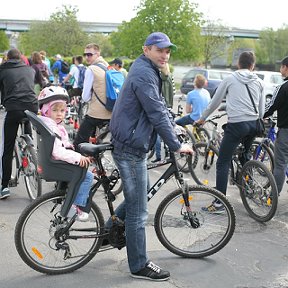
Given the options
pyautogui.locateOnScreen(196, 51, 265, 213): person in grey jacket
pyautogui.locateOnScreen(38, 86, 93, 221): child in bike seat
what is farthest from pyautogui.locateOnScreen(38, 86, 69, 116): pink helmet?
pyautogui.locateOnScreen(196, 51, 265, 213): person in grey jacket

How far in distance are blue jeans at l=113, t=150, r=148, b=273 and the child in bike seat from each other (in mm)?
300

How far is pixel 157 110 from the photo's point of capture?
3.76m

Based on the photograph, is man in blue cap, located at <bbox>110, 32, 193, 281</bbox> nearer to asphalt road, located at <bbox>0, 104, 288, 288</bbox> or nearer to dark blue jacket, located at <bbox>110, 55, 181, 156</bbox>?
dark blue jacket, located at <bbox>110, 55, 181, 156</bbox>

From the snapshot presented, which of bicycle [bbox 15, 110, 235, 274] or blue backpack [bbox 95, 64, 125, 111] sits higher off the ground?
blue backpack [bbox 95, 64, 125, 111]

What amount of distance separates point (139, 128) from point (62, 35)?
154 feet

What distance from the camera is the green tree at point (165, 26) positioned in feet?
109

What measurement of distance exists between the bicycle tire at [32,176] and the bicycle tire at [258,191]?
2418mm

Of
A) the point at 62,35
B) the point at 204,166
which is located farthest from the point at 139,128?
the point at 62,35

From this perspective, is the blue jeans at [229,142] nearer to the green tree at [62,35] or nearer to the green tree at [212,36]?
the green tree at [212,36]

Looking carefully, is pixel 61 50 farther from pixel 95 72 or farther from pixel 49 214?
pixel 49 214

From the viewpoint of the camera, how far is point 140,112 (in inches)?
150

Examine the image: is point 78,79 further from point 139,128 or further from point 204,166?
point 139,128

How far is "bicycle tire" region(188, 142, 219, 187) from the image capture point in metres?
6.98

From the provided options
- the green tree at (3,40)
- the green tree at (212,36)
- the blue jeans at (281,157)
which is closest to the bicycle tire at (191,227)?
the blue jeans at (281,157)
